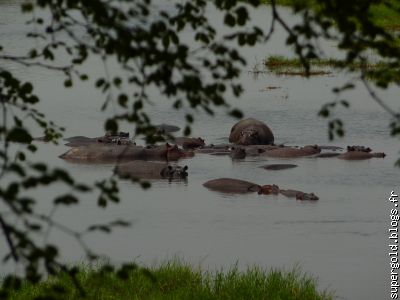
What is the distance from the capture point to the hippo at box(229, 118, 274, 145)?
24.1m

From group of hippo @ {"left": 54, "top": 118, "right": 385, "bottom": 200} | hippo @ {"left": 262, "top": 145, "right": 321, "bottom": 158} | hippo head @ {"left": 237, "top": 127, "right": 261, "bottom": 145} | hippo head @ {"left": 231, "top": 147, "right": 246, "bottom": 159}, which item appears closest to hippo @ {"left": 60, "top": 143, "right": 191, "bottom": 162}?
group of hippo @ {"left": 54, "top": 118, "right": 385, "bottom": 200}

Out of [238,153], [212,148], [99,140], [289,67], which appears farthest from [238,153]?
[289,67]

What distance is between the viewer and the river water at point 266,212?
14.8 m

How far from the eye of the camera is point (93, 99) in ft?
104

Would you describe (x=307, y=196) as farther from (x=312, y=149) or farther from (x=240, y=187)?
(x=312, y=149)

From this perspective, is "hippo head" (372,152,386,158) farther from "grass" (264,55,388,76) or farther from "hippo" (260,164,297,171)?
"grass" (264,55,388,76)

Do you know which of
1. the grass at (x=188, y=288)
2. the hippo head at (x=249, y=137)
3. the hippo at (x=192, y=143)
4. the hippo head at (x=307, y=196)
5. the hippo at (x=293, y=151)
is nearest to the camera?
the grass at (x=188, y=288)

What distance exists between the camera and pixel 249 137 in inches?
947

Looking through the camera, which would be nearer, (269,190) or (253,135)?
(269,190)

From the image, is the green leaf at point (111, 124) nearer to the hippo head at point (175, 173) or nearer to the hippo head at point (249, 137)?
the hippo head at point (175, 173)

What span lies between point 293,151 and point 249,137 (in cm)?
127

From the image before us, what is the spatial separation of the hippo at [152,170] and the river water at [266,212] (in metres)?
0.22

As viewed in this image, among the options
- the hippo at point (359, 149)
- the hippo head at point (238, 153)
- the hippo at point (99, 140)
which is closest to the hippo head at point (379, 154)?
the hippo at point (359, 149)

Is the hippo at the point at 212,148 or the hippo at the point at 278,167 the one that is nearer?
the hippo at the point at 278,167
